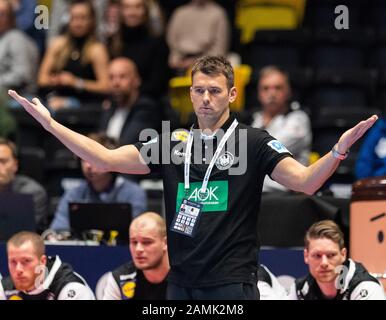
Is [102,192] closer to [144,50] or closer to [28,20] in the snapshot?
[144,50]

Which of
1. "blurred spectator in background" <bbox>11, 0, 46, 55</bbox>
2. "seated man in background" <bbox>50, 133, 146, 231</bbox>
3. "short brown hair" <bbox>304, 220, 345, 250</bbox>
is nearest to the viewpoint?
"short brown hair" <bbox>304, 220, 345, 250</bbox>

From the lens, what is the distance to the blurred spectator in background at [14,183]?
793 cm

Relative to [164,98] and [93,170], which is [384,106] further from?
[93,170]

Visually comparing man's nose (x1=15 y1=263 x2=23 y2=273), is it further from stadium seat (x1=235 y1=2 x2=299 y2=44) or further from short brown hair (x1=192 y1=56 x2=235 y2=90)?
stadium seat (x1=235 y1=2 x2=299 y2=44)

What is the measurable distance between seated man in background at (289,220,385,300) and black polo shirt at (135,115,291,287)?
1544 mm

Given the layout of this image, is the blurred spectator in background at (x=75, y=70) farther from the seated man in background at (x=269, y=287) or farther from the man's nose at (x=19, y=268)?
the seated man in background at (x=269, y=287)

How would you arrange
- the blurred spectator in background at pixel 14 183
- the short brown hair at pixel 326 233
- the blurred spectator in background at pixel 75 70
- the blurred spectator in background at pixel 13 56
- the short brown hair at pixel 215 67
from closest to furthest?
the short brown hair at pixel 215 67
the short brown hair at pixel 326 233
the blurred spectator in background at pixel 14 183
the blurred spectator in background at pixel 75 70
the blurred spectator in background at pixel 13 56

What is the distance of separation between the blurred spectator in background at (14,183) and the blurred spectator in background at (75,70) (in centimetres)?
199

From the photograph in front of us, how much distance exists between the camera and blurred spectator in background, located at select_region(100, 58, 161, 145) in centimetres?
914

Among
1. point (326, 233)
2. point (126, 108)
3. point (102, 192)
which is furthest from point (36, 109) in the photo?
point (126, 108)

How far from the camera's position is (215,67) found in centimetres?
469

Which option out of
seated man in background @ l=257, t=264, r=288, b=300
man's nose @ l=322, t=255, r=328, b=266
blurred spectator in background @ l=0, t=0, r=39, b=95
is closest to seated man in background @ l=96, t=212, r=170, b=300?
seated man in background @ l=257, t=264, r=288, b=300

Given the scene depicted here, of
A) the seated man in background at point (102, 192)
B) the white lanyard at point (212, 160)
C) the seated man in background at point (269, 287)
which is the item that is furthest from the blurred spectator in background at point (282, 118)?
the white lanyard at point (212, 160)

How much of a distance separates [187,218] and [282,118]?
370cm
